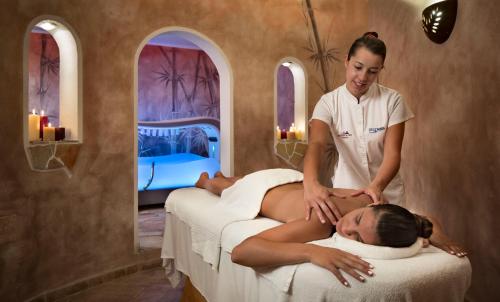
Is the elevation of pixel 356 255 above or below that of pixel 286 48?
below

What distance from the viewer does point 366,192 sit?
1.49 metres

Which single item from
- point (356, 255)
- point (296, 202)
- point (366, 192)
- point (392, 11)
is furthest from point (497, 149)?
point (392, 11)

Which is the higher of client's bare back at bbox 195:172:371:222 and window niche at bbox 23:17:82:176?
window niche at bbox 23:17:82:176

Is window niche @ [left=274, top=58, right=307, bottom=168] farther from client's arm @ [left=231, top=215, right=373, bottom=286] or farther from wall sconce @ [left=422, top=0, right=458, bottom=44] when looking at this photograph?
client's arm @ [left=231, top=215, right=373, bottom=286]

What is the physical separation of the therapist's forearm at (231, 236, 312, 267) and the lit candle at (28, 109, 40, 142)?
1870mm

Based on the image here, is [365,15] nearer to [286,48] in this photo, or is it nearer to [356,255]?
[286,48]

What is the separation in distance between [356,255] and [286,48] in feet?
9.49

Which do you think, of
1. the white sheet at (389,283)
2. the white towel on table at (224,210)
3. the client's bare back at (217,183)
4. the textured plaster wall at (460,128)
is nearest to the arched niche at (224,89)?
the client's bare back at (217,183)

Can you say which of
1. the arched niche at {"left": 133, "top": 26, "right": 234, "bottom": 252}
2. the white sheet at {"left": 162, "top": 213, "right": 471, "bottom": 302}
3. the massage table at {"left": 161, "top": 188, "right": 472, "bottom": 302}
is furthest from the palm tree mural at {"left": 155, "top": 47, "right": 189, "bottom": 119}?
the white sheet at {"left": 162, "top": 213, "right": 471, "bottom": 302}

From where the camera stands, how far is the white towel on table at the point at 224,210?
68.2 inches

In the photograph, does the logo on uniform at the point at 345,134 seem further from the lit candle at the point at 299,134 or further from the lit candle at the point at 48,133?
the lit candle at the point at 299,134

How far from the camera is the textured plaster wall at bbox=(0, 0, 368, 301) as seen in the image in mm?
2398

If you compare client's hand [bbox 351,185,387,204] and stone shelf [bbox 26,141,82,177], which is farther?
stone shelf [bbox 26,141,82,177]

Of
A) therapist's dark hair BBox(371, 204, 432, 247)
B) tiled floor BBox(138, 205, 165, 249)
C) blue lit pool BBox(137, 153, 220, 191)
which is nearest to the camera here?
therapist's dark hair BBox(371, 204, 432, 247)
